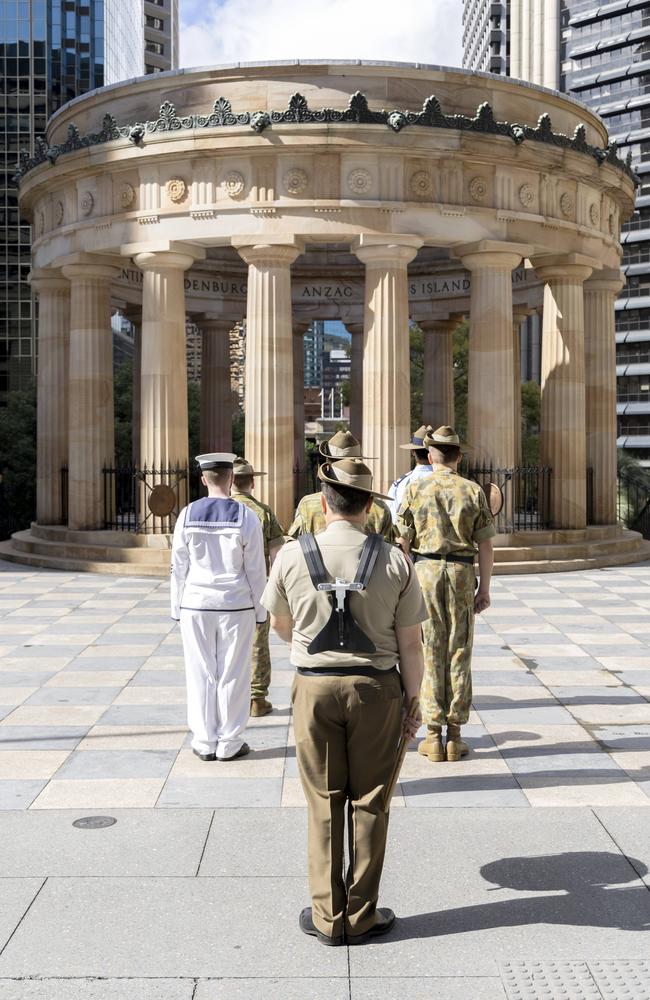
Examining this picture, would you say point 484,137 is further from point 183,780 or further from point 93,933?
point 93,933

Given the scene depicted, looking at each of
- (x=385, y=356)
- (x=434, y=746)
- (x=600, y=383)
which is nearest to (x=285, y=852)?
(x=434, y=746)

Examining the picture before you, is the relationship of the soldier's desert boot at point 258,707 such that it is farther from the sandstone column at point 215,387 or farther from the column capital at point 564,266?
the sandstone column at point 215,387

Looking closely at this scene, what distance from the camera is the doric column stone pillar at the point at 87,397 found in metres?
22.5

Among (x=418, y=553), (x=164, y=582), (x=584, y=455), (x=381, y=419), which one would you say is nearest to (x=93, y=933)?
(x=418, y=553)

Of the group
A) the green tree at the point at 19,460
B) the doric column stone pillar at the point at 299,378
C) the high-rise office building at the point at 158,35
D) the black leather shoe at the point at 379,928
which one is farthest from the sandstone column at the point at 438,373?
the high-rise office building at the point at 158,35

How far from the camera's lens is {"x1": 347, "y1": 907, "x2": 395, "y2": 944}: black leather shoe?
5266mm

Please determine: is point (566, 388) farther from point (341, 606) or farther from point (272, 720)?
point (341, 606)

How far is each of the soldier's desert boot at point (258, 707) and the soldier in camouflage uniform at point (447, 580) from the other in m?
1.98

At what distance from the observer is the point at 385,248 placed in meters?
20.2

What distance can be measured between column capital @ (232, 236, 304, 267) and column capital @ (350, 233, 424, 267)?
117 cm

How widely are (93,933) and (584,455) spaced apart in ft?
63.4

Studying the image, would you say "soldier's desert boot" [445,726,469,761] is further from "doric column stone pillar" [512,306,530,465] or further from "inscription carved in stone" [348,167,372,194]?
"doric column stone pillar" [512,306,530,465]

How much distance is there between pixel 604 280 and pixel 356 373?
8202 mm

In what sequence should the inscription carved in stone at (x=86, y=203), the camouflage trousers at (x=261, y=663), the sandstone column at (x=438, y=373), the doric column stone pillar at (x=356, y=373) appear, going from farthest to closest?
the doric column stone pillar at (x=356, y=373)
the sandstone column at (x=438, y=373)
the inscription carved in stone at (x=86, y=203)
the camouflage trousers at (x=261, y=663)
